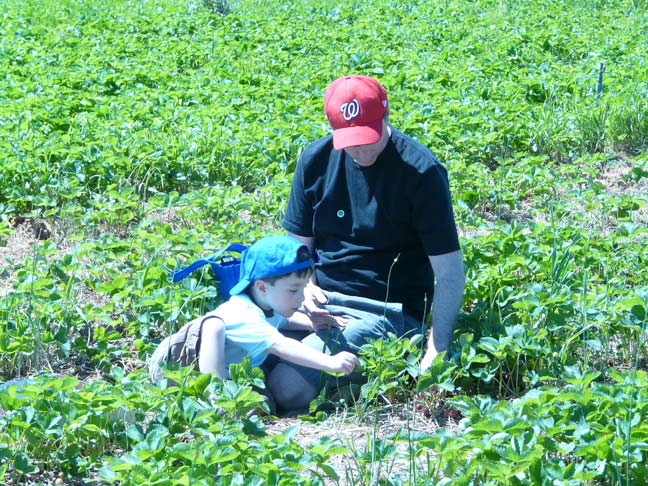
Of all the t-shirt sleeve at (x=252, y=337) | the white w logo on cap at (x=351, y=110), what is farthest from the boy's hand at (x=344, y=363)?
the white w logo on cap at (x=351, y=110)

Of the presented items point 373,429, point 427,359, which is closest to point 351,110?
point 427,359

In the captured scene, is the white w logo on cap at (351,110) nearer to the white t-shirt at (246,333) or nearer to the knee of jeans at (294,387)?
the white t-shirt at (246,333)

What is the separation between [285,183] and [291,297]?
1.87 m

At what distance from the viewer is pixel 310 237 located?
4.18 meters

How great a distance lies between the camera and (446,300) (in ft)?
12.3

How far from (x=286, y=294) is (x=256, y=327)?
17cm

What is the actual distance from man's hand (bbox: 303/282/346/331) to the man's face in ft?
1.82

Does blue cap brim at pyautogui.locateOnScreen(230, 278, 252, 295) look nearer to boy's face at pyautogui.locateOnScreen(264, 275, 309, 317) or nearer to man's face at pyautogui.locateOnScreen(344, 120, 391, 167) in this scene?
boy's face at pyautogui.locateOnScreen(264, 275, 309, 317)

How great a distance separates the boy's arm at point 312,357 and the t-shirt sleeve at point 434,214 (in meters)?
0.53

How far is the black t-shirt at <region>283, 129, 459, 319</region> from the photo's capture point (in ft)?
12.5

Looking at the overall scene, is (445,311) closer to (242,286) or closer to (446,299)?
(446,299)

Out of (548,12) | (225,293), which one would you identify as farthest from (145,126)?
(548,12)

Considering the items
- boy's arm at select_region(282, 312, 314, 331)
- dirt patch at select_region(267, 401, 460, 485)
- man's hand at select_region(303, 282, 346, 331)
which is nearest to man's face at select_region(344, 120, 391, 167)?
man's hand at select_region(303, 282, 346, 331)

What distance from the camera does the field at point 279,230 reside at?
9.82 feet
